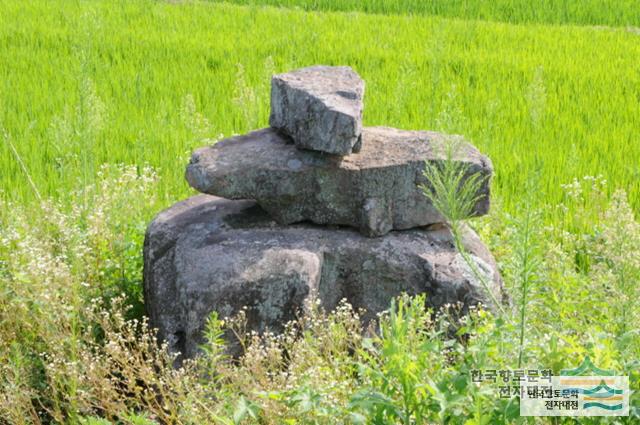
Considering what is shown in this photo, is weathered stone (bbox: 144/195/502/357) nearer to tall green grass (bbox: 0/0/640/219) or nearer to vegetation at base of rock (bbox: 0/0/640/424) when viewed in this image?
vegetation at base of rock (bbox: 0/0/640/424)

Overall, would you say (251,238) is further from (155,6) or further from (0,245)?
(155,6)

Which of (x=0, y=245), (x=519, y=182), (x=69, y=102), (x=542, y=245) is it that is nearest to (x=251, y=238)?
(x=0, y=245)

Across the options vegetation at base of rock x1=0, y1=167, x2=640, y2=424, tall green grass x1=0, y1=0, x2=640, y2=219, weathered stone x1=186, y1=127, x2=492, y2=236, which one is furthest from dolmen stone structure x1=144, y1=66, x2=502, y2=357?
tall green grass x1=0, y1=0, x2=640, y2=219

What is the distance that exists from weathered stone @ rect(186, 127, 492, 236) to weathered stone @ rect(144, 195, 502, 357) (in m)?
0.07

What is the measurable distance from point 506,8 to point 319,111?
9.50m

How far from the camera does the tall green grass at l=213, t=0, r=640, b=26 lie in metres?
12.7

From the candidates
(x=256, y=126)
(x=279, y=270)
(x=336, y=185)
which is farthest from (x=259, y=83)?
(x=279, y=270)

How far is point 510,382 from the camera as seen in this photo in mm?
2773

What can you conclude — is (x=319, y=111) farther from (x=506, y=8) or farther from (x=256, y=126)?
(x=506, y=8)

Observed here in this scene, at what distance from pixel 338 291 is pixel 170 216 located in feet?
2.95

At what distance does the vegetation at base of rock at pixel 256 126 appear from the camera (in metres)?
3.01

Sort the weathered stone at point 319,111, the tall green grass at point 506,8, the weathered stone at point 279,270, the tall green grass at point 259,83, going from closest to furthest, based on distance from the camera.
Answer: the weathered stone at point 279,270
the weathered stone at point 319,111
the tall green grass at point 259,83
the tall green grass at point 506,8

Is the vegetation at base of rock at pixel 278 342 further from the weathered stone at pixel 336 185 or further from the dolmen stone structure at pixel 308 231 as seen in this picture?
the weathered stone at pixel 336 185

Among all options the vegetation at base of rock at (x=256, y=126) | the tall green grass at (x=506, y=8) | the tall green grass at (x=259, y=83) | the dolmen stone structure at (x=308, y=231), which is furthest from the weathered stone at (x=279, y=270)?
the tall green grass at (x=506, y=8)
